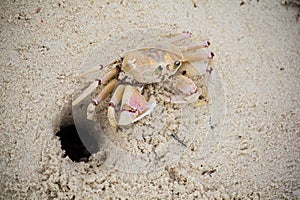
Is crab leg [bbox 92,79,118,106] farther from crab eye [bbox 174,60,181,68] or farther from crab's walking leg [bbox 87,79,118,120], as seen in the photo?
crab eye [bbox 174,60,181,68]

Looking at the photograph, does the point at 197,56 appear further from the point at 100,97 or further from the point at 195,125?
the point at 100,97

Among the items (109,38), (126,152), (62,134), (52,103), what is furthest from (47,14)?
(126,152)

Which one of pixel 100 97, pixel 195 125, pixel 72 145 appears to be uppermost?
pixel 100 97

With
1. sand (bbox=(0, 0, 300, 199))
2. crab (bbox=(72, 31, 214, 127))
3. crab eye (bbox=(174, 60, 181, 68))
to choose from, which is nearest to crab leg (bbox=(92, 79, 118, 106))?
crab (bbox=(72, 31, 214, 127))


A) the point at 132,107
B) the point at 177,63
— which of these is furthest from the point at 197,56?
the point at 132,107

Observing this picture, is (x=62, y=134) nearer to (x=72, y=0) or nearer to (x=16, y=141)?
(x=16, y=141)

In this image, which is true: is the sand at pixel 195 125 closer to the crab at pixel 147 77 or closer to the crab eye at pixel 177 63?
the crab at pixel 147 77

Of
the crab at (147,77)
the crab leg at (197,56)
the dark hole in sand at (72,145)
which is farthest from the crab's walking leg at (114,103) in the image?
the crab leg at (197,56)
